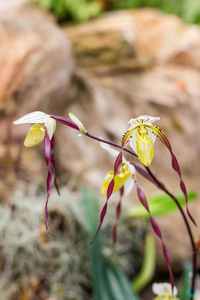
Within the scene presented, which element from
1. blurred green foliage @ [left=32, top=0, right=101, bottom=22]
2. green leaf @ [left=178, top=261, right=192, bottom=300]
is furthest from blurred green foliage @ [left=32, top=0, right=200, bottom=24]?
green leaf @ [left=178, top=261, right=192, bottom=300]

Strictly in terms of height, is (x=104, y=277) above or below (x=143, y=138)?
below

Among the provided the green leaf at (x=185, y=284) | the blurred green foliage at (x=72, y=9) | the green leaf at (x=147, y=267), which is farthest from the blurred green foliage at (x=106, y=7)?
the green leaf at (x=185, y=284)

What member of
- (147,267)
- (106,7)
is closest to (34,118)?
(147,267)

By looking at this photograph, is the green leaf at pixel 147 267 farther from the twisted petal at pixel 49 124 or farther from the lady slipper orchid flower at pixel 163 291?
the twisted petal at pixel 49 124

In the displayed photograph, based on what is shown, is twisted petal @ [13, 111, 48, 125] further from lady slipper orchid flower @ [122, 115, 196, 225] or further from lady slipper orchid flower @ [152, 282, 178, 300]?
lady slipper orchid flower @ [152, 282, 178, 300]

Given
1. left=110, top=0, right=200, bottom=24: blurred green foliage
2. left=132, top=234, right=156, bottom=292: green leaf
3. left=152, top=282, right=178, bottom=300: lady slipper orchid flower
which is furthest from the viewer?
left=110, top=0, right=200, bottom=24: blurred green foliage

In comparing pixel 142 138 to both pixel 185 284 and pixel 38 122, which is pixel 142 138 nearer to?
pixel 38 122
